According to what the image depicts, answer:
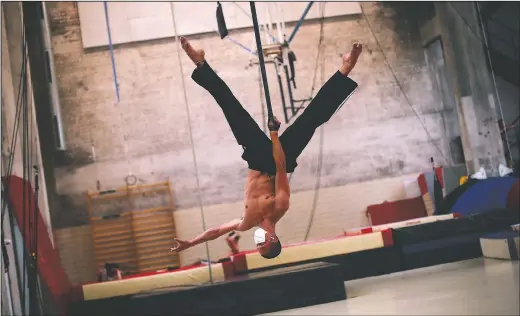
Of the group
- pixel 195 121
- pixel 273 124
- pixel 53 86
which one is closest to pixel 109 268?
pixel 195 121

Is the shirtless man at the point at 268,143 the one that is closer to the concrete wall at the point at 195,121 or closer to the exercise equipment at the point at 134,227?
the exercise equipment at the point at 134,227

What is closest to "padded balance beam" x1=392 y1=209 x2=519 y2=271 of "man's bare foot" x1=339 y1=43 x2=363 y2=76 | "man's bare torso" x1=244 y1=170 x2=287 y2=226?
"man's bare torso" x1=244 y1=170 x2=287 y2=226

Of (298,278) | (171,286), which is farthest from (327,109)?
(171,286)

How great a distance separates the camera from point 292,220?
380 inches

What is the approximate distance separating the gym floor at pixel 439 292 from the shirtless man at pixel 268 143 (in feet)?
7.81

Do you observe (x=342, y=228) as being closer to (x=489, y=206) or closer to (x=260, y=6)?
(x=489, y=206)

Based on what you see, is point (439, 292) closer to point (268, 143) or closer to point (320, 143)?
point (268, 143)

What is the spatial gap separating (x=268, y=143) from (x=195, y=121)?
6847 mm

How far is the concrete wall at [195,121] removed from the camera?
31.1 feet

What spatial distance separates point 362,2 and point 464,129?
110 inches

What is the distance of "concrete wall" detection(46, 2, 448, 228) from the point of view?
948 cm

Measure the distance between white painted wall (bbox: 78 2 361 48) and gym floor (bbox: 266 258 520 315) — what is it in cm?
465

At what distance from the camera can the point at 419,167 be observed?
1009 cm

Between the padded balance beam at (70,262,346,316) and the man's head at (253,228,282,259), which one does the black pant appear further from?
the padded balance beam at (70,262,346,316)
